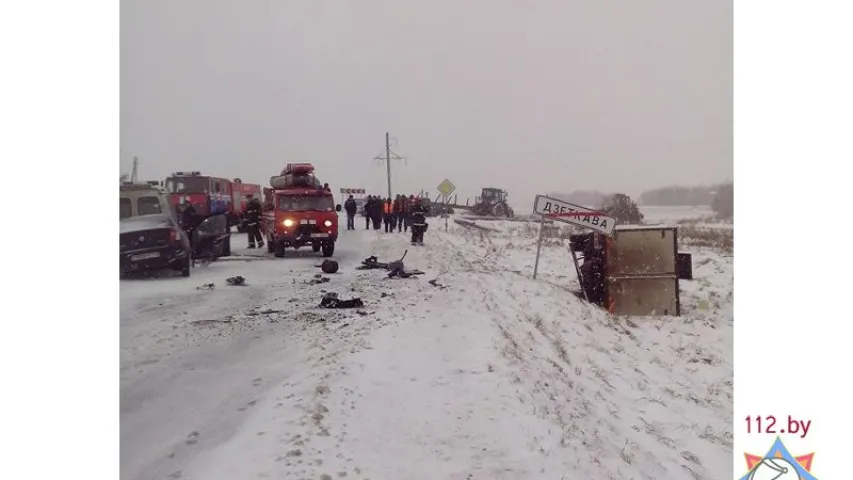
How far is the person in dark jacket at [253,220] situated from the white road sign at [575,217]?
1.99 m

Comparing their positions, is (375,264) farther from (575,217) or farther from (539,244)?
(575,217)

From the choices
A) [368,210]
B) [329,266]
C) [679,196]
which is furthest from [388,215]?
[679,196]

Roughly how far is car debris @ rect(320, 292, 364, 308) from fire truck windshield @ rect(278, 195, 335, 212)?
2.16 feet

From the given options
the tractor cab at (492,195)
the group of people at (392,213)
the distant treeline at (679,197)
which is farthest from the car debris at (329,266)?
the distant treeline at (679,197)

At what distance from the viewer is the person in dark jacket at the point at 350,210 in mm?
3834

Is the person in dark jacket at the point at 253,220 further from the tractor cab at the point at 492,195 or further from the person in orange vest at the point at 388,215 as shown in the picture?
the tractor cab at the point at 492,195

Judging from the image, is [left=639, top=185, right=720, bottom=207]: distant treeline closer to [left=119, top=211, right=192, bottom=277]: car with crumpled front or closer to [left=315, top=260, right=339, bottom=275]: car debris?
[left=315, top=260, right=339, bottom=275]: car debris

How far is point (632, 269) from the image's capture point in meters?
3.97

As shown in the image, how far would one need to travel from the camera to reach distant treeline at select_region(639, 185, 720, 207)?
12.1 feet

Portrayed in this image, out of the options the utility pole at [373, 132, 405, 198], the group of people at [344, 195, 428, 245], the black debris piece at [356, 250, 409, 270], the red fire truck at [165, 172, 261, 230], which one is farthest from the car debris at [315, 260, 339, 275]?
the utility pole at [373, 132, 405, 198]

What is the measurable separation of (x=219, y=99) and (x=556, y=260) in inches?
105
